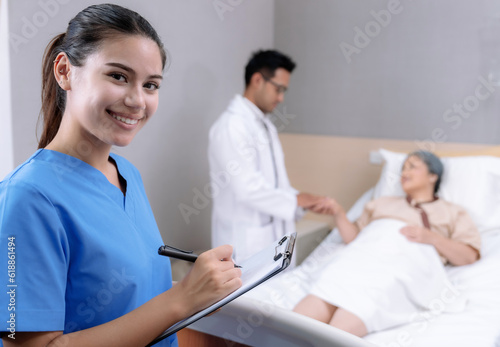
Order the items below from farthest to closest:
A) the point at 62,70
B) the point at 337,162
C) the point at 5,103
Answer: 1. the point at 337,162
2. the point at 5,103
3. the point at 62,70

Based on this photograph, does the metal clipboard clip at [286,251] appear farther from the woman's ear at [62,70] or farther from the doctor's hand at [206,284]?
the woman's ear at [62,70]

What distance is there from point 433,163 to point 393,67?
0.74 meters

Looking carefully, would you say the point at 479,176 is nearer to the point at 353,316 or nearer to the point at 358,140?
the point at 358,140

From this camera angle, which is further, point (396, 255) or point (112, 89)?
point (396, 255)

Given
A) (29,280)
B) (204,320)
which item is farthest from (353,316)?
(29,280)

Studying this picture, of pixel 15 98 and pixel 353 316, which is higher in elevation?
pixel 15 98

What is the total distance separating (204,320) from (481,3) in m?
2.36

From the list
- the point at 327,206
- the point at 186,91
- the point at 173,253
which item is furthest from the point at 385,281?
the point at 186,91

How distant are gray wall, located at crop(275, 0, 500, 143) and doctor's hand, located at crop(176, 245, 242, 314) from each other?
91.6 inches

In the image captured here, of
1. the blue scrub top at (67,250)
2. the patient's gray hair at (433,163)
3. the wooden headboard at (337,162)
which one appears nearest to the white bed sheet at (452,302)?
the patient's gray hair at (433,163)

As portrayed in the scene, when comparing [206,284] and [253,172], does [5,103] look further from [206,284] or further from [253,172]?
[206,284]

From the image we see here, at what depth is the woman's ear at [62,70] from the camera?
2.63 ft

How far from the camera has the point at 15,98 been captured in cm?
171

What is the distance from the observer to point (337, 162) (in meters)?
3.02
